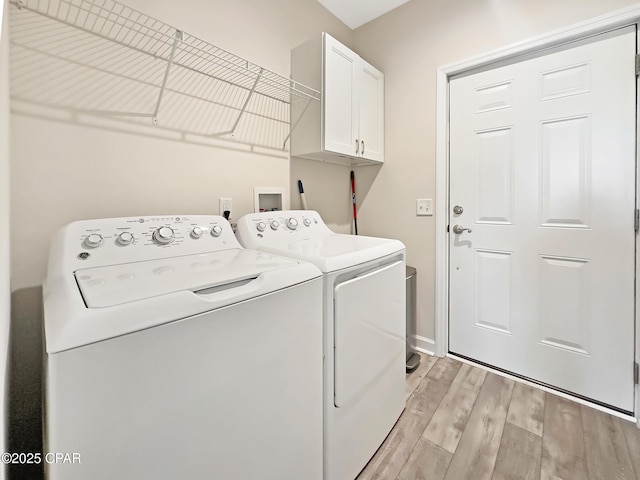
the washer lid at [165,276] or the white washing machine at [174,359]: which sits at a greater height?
the washer lid at [165,276]

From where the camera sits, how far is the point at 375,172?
7.98ft

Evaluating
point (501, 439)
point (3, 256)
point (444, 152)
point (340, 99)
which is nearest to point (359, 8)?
point (340, 99)

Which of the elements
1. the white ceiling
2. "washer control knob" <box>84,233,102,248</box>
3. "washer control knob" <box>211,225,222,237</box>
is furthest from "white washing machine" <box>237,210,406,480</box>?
the white ceiling

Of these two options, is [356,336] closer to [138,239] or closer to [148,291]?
[148,291]

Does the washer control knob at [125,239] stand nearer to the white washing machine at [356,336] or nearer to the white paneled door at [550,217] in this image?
the white washing machine at [356,336]

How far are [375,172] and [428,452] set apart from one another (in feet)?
6.29

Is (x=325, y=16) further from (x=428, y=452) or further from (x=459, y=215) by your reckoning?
(x=428, y=452)

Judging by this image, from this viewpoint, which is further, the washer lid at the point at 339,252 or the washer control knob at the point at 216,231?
the washer control knob at the point at 216,231

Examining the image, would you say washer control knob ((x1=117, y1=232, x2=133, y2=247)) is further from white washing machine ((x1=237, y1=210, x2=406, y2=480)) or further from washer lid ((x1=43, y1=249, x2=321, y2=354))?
white washing machine ((x1=237, y1=210, x2=406, y2=480))

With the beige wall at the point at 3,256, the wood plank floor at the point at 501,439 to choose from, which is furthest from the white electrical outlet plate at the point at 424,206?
the beige wall at the point at 3,256

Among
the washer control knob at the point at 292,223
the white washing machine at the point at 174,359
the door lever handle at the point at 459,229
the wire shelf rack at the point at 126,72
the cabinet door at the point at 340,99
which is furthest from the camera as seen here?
the door lever handle at the point at 459,229

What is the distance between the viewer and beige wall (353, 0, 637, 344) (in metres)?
1.83

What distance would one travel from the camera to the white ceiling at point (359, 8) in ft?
7.02

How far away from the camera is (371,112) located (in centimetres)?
220
